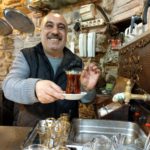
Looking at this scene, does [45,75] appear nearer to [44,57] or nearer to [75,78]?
[44,57]

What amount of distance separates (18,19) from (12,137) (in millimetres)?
2369

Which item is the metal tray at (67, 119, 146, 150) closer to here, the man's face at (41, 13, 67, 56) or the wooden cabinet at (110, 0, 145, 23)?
the man's face at (41, 13, 67, 56)

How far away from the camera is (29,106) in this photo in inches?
68.1

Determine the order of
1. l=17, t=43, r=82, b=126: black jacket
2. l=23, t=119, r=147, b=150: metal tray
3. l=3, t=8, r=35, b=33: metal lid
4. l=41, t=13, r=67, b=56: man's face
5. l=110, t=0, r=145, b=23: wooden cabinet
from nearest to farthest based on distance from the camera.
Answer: l=23, t=119, r=147, b=150: metal tray → l=17, t=43, r=82, b=126: black jacket → l=41, t=13, r=67, b=56: man's face → l=110, t=0, r=145, b=23: wooden cabinet → l=3, t=8, r=35, b=33: metal lid

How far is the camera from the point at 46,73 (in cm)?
180

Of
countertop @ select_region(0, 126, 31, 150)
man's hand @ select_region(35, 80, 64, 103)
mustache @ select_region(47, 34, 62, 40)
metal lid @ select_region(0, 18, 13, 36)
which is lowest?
countertop @ select_region(0, 126, 31, 150)

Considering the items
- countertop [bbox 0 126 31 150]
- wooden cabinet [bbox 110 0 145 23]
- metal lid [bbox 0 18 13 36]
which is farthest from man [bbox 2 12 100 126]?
metal lid [bbox 0 18 13 36]

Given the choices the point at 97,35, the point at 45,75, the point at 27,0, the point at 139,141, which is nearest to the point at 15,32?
the point at 27,0

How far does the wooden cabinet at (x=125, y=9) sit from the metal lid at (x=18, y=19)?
113 centimetres

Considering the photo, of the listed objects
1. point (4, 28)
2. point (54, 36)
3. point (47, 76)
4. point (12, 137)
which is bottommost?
point (12, 137)

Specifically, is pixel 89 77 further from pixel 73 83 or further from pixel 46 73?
pixel 46 73

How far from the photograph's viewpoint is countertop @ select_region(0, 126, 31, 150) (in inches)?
42.2

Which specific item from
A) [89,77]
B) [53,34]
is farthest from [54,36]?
[89,77]

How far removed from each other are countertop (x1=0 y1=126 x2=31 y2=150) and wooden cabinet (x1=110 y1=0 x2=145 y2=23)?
1198 millimetres
